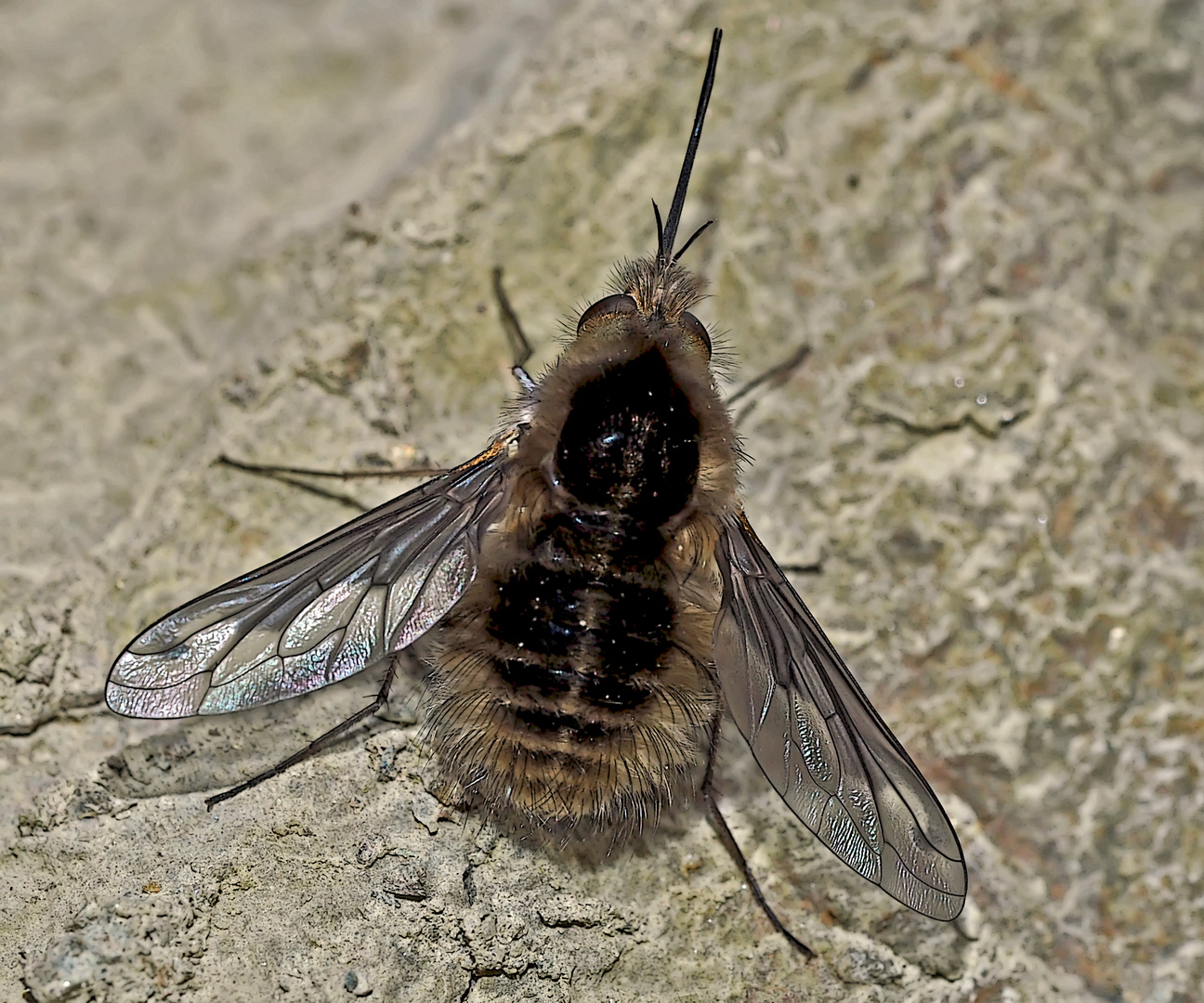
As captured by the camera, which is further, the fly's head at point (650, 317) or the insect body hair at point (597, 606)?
the fly's head at point (650, 317)

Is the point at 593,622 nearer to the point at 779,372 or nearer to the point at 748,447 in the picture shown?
the point at 748,447

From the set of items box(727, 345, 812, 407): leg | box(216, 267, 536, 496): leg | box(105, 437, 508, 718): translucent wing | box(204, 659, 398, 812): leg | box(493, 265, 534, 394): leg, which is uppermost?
box(493, 265, 534, 394): leg

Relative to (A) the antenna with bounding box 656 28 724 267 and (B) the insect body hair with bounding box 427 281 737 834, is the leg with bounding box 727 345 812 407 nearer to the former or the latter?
(A) the antenna with bounding box 656 28 724 267

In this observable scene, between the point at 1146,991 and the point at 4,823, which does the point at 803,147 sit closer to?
the point at 1146,991

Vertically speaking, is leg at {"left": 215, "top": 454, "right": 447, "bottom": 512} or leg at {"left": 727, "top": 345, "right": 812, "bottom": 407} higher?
leg at {"left": 727, "top": 345, "right": 812, "bottom": 407}

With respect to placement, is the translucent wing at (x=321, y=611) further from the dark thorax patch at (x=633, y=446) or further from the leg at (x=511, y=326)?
the leg at (x=511, y=326)

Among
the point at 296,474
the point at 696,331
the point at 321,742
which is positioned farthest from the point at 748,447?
the point at 321,742

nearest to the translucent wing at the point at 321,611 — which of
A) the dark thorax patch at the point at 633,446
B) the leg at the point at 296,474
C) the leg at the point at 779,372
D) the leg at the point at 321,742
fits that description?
the leg at the point at 321,742

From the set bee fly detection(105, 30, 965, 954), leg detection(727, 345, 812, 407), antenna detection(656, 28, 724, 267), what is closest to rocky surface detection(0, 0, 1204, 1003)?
leg detection(727, 345, 812, 407)
